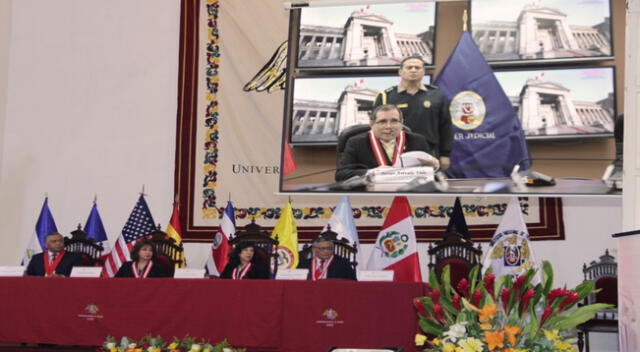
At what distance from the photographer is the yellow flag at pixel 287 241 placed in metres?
6.84

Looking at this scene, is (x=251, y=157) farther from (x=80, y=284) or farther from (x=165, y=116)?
(x=80, y=284)

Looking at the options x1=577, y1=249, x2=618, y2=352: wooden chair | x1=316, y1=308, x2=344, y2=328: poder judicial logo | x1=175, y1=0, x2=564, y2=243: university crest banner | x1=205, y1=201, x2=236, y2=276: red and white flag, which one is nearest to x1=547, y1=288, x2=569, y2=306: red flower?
x1=316, y1=308, x2=344, y2=328: poder judicial logo

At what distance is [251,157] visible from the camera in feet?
26.6

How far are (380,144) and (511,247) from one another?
4.31 ft

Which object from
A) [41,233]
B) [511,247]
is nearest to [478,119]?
[511,247]

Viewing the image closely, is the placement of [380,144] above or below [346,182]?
above

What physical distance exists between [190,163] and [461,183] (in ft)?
9.93

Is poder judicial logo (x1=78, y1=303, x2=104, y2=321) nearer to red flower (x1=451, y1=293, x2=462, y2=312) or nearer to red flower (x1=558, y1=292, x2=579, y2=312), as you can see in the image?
red flower (x1=451, y1=293, x2=462, y2=312)

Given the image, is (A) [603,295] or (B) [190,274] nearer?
(B) [190,274]

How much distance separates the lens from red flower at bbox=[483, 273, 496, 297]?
287 centimetres

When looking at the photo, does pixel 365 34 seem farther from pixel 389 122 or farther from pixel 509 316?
pixel 509 316

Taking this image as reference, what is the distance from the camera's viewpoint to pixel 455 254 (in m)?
6.48

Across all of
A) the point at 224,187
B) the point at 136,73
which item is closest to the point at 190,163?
the point at 224,187

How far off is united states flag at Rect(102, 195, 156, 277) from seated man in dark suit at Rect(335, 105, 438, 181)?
195 centimetres
